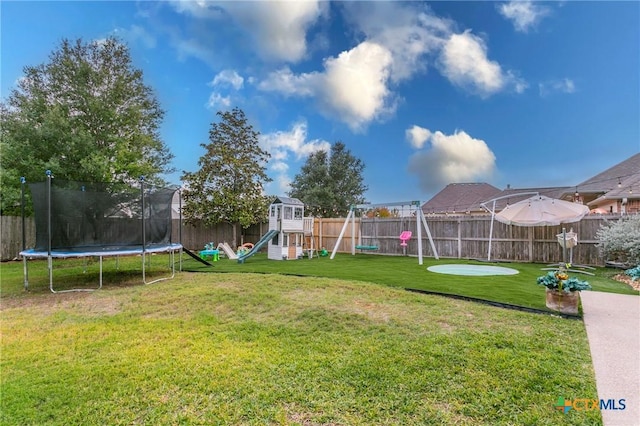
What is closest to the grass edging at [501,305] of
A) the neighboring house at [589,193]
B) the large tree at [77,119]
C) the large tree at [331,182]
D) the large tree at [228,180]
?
the neighboring house at [589,193]

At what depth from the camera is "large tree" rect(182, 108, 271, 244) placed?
15.5 metres

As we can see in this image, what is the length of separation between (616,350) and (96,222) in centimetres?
891

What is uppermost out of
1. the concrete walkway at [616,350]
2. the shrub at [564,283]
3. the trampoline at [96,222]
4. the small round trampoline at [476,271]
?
the trampoline at [96,222]

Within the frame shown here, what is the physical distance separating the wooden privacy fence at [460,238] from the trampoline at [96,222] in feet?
3.93

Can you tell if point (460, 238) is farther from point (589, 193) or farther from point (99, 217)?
point (99, 217)

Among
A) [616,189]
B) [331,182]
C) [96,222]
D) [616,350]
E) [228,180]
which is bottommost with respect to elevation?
[616,350]

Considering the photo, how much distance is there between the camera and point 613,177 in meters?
14.5

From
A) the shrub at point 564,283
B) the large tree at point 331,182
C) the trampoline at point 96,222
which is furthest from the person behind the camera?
the large tree at point 331,182

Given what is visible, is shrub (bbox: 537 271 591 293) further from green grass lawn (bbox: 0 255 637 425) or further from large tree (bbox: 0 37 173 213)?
large tree (bbox: 0 37 173 213)

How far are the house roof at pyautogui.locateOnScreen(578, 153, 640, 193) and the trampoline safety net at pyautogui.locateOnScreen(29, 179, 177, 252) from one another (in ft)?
54.0

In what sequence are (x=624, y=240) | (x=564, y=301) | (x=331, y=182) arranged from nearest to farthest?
(x=564, y=301)
(x=624, y=240)
(x=331, y=182)

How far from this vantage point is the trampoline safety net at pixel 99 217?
6.55 m

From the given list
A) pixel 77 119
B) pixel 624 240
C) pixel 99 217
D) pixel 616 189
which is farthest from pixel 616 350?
pixel 77 119

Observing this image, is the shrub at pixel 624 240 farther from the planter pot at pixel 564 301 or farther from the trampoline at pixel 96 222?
the trampoline at pixel 96 222
